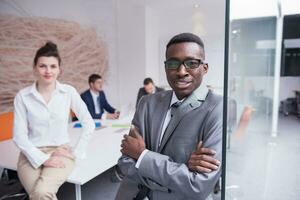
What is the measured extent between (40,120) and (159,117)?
1043 mm

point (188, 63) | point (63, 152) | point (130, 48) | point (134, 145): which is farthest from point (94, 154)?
point (130, 48)

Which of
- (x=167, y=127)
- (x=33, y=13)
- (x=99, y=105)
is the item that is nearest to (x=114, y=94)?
(x=99, y=105)

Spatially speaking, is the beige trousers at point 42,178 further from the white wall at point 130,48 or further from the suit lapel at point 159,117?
the white wall at point 130,48

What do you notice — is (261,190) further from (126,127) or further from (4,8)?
(4,8)

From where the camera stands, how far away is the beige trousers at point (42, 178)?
1469 mm

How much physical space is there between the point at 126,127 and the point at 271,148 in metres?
1.52

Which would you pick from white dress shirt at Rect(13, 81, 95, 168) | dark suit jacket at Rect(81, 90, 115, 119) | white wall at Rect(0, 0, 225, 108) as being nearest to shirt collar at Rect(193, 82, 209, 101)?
white dress shirt at Rect(13, 81, 95, 168)

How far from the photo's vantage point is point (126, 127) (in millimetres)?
2650

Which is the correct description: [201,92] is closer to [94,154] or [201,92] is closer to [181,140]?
[181,140]

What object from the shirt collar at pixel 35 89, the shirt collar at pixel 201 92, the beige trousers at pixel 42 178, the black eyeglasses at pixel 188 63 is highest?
the black eyeglasses at pixel 188 63

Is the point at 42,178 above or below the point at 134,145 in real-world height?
below

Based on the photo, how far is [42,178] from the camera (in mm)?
1518

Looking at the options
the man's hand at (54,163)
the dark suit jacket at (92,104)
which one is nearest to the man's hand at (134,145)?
the man's hand at (54,163)

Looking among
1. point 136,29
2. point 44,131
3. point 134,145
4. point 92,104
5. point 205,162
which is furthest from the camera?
point 136,29
